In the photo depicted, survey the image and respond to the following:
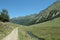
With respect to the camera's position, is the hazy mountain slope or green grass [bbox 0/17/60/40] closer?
green grass [bbox 0/17/60/40]

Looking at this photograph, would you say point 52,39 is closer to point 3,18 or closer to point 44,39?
point 44,39

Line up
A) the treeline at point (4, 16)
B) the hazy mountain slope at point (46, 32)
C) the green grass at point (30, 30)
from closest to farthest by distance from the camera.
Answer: the green grass at point (30, 30), the hazy mountain slope at point (46, 32), the treeline at point (4, 16)

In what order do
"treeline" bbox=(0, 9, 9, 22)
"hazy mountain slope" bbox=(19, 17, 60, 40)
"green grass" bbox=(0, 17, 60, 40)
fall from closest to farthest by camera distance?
"green grass" bbox=(0, 17, 60, 40)
"hazy mountain slope" bbox=(19, 17, 60, 40)
"treeline" bbox=(0, 9, 9, 22)

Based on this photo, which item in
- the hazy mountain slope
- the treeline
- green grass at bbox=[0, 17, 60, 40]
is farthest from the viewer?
the treeline

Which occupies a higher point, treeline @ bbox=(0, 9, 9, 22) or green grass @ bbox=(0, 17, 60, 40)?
treeline @ bbox=(0, 9, 9, 22)

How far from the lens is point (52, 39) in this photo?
5053cm

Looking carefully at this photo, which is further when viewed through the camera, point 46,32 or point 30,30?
point 30,30

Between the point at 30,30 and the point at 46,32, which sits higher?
the point at 30,30

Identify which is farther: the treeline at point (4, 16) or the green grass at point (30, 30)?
the treeline at point (4, 16)

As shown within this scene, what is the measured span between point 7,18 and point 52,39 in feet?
129

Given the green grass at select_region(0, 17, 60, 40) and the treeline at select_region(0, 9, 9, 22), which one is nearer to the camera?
the green grass at select_region(0, 17, 60, 40)

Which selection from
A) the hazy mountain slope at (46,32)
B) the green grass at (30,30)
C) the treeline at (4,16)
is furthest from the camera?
the treeline at (4,16)

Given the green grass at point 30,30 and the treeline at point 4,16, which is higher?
the treeline at point 4,16

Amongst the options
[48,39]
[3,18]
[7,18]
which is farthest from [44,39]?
[7,18]
